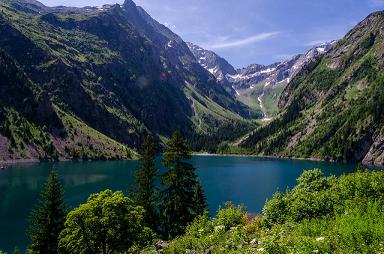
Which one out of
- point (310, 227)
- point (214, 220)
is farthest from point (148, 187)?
point (310, 227)

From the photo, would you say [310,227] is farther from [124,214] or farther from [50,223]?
[50,223]

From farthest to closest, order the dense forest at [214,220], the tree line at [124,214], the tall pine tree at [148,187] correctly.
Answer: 1. the tall pine tree at [148,187]
2. the tree line at [124,214]
3. the dense forest at [214,220]

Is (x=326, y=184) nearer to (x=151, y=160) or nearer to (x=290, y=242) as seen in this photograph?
(x=290, y=242)

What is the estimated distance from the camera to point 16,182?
159 meters

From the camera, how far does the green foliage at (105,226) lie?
41.6 metres

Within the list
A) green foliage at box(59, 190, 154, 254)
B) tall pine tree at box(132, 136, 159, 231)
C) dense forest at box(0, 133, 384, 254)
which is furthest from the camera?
tall pine tree at box(132, 136, 159, 231)

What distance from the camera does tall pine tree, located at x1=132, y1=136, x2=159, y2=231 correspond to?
66688 mm

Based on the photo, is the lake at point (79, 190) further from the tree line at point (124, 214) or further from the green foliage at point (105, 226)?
the green foliage at point (105, 226)

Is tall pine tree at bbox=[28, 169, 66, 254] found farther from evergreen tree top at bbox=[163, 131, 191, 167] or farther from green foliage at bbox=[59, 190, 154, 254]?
evergreen tree top at bbox=[163, 131, 191, 167]

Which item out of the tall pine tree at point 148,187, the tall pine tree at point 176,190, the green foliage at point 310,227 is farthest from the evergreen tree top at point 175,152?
the green foliage at point 310,227

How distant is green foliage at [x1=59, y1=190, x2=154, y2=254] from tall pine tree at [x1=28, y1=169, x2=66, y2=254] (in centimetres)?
1410

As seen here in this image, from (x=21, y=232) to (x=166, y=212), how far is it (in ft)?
142

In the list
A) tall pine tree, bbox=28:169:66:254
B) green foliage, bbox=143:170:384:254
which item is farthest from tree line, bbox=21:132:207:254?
green foliage, bbox=143:170:384:254

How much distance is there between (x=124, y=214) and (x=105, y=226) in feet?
7.82
